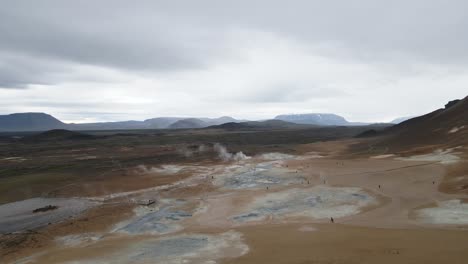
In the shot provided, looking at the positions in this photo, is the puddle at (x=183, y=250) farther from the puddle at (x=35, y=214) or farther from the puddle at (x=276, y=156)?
the puddle at (x=276, y=156)

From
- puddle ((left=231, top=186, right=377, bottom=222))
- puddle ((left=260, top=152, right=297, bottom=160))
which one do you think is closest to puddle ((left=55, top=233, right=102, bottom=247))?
puddle ((left=231, top=186, right=377, bottom=222))

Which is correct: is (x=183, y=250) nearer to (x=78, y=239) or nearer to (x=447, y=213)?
(x=78, y=239)

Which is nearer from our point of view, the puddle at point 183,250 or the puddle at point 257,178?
the puddle at point 183,250

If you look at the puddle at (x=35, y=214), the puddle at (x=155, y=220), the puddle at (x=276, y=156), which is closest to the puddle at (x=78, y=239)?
the puddle at (x=155, y=220)

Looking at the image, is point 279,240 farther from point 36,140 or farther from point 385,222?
point 36,140

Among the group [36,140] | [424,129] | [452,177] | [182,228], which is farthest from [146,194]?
[36,140]

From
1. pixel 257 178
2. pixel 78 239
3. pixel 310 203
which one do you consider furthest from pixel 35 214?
pixel 257 178

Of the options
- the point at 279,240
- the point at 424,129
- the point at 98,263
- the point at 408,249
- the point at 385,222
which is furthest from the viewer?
the point at 424,129
